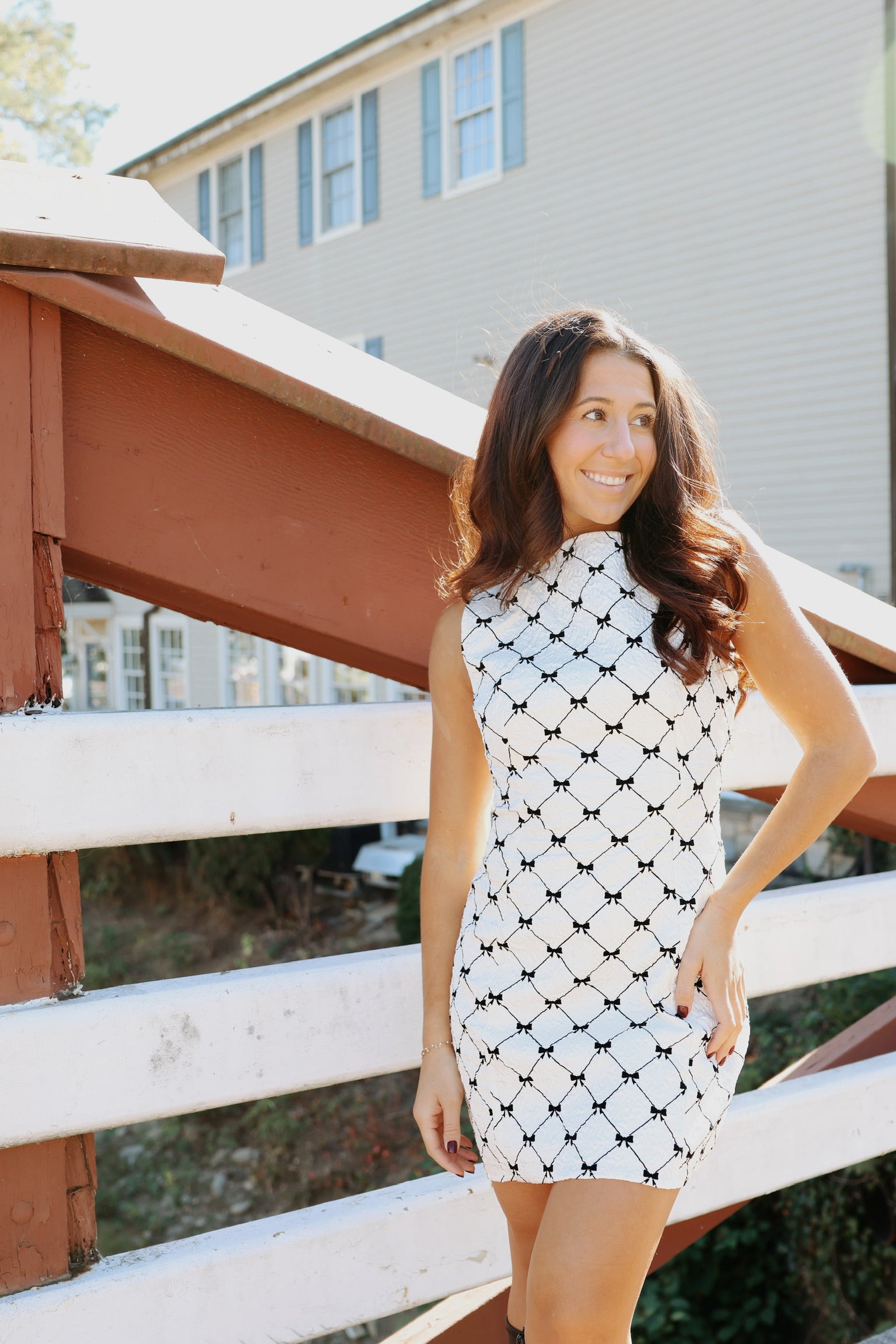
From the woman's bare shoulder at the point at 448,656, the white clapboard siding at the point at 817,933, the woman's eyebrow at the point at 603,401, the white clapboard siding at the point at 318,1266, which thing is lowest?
the white clapboard siding at the point at 318,1266

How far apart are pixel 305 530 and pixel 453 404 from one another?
42 cm

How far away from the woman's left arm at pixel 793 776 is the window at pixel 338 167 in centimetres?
1290

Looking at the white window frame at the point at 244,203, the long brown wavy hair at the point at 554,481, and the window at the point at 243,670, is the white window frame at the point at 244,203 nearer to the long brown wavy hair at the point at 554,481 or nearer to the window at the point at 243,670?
the window at the point at 243,670

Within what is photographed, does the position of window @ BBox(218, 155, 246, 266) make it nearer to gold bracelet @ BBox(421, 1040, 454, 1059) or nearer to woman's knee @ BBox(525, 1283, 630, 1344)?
gold bracelet @ BBox(421, 1040, 454, 1059)

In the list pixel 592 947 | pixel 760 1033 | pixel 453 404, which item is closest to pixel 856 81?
pixel 760 1033

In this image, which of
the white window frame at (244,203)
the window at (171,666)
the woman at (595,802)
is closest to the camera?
the woman at (595,802)

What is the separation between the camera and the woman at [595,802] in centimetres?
147

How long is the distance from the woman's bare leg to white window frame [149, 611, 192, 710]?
15.3 meters

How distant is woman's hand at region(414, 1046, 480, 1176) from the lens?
168cm

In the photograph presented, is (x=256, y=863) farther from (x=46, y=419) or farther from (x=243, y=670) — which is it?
(x=46, y=419)

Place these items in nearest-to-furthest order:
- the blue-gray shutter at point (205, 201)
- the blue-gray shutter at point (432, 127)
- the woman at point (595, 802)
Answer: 1. the woman at point (595, 802)
2. the blue-gray shutter at point (432, 127)
3. the blue-gray shutter at point (205, 201)

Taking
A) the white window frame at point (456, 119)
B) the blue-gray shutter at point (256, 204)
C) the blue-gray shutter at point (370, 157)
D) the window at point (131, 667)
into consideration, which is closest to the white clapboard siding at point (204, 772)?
the white window frame at point (456, 119)

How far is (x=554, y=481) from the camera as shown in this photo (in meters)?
1.77

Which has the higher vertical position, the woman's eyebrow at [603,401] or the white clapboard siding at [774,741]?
the woman's eyebrow at [603,401]
